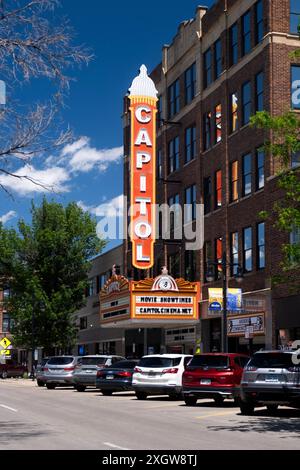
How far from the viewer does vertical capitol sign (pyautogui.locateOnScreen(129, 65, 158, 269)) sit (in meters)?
45.0

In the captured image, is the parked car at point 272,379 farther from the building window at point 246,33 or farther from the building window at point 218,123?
the building window at point 218,123

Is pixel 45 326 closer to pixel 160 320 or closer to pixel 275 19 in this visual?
pixel 160 320

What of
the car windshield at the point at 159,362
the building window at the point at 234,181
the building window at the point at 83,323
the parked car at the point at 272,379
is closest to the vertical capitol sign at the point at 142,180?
the building window at the point at 234,181

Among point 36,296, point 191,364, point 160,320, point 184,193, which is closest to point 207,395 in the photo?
point 191,364

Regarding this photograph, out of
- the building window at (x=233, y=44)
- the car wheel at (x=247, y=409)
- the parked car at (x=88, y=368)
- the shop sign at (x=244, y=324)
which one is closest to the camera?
the car wheel at (x=247, y=409)

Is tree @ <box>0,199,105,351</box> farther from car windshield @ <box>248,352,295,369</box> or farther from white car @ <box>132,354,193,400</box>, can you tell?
car windshield @ <box>248,352,295,369</box>

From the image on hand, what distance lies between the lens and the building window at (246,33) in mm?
39562

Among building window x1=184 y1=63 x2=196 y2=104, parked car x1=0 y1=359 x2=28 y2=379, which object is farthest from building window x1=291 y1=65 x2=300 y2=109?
parked car x1=0 y1=359 x2=28 y2=379

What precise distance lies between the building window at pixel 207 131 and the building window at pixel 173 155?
460 cm

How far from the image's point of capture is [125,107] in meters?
60.6

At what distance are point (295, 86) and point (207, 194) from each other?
30.4ft

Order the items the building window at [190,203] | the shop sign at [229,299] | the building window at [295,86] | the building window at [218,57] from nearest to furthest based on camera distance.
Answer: the shop sign at [229,299]
the building window at [295,86]
the building window at [218,57]
the building window at [190,203]

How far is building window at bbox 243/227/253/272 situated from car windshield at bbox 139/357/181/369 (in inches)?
414

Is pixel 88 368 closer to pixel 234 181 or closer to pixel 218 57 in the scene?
pixel 234 181
